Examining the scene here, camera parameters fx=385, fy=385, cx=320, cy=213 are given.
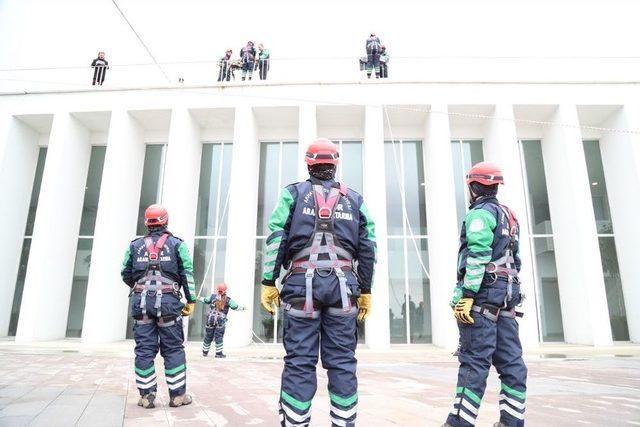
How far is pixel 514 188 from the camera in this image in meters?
13.6

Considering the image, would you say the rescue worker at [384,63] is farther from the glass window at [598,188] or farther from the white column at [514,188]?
the glass window at [598,188]

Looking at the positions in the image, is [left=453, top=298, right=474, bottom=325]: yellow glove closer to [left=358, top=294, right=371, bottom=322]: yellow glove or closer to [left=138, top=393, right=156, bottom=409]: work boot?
[left=358, top=294, right=371, bottom=322]: yellow glove

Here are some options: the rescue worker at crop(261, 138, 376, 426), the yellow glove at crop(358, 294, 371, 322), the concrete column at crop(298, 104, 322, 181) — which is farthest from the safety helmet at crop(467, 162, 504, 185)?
the concrete column at crop(298, 104, 322, 181)

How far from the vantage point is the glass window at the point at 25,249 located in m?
15.8

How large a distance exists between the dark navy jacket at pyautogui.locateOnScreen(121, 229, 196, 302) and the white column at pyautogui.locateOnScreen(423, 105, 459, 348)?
10.1m

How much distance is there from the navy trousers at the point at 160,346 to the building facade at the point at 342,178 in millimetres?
9066

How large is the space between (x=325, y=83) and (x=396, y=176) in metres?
4.75

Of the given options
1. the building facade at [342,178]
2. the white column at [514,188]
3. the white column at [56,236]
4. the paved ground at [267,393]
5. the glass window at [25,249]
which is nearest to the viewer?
the paved ground at [267,393]

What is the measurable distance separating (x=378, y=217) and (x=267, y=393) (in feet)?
29.6

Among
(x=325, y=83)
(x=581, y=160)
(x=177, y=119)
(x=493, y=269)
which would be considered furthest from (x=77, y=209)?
(x=581, y=160)

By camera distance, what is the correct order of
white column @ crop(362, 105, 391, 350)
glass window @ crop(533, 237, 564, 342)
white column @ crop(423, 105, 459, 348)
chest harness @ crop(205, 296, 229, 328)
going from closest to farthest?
chest harness @ crop(205, 296, 229, 328)
white column @ crop(362, 105, 391, 350)
white column @ crop(423, 105, 459, 348)
glass window @ crop(533, 237, 564, 342)

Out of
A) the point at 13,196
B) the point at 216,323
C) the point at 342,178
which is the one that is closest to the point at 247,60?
the point at 342,178

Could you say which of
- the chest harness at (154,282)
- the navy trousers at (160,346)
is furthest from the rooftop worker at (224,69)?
the navy trousers at (160,346)

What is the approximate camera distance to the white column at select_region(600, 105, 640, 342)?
13992 millimetres
